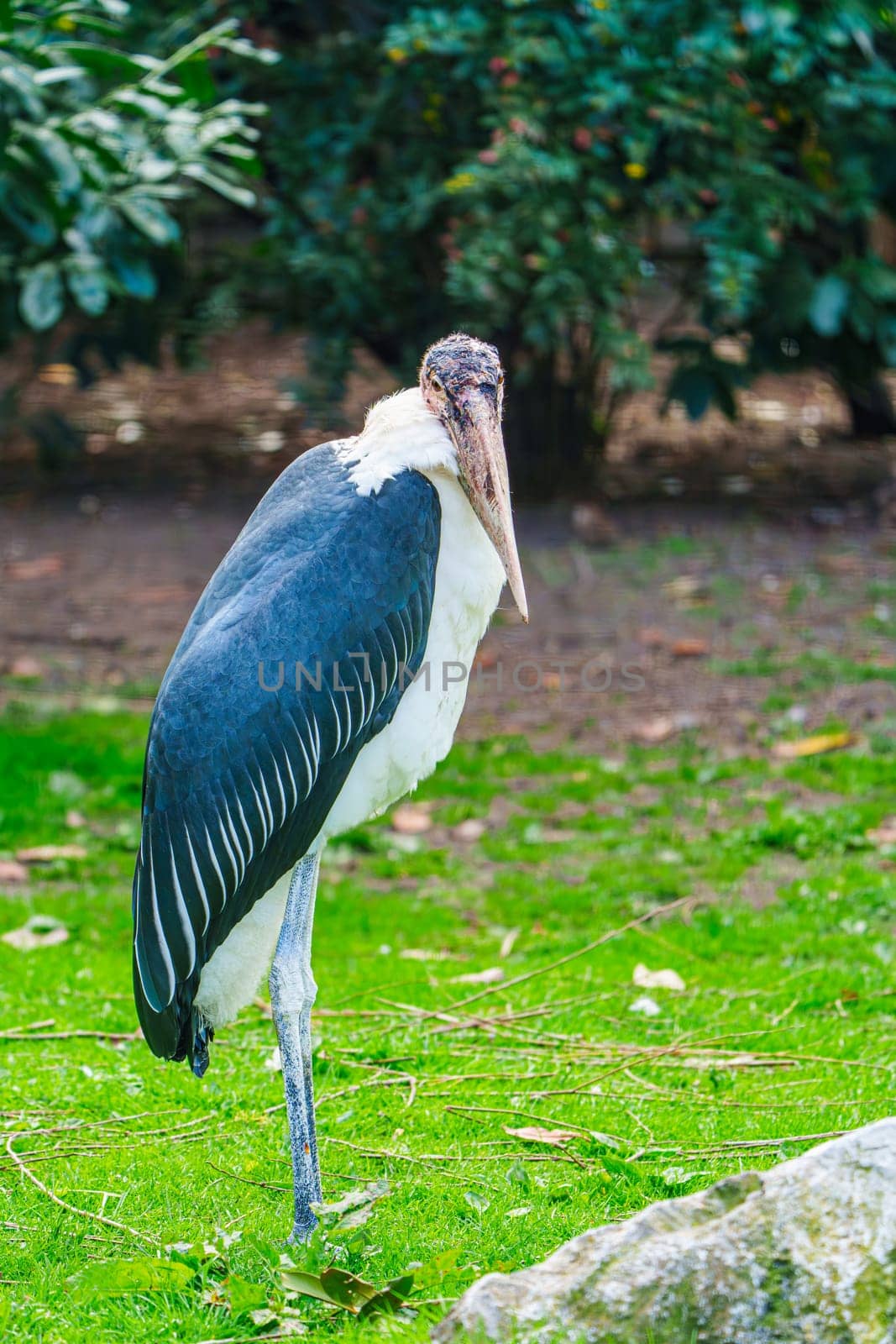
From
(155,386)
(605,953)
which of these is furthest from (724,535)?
(155,386)

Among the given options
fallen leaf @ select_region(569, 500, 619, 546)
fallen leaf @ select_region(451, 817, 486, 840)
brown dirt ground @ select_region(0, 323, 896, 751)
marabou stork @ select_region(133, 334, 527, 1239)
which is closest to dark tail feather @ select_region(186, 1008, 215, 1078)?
marabou stork @ select_region(133, 334, 527, 1239)

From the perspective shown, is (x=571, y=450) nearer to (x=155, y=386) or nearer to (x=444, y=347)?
(x=155, y=386)

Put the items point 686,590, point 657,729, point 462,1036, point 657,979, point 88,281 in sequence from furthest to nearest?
point 686,590, point 657,729, point 88,281, point 657,979, point 462,1036

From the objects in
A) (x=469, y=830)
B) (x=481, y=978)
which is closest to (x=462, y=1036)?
(x=481, y=978)

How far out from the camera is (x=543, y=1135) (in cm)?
347

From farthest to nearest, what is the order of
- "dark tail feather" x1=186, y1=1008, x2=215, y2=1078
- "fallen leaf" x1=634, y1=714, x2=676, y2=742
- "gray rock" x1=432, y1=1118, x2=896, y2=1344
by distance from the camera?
"fallen leaf" x1=634, y1=714, x2=676, y2=742 < "dark tail feather" x1=186, y1=1008, x2=215, y2=1078 < "gray rock" x1=432, y1=1118, x2=896, y2=1344

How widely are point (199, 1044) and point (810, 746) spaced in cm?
333

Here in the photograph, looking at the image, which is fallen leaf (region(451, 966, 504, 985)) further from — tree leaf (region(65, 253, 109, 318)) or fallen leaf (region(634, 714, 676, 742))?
tree leaf (region(65, 253, 109, 318))

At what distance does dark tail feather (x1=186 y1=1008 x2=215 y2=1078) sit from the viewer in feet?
10.4

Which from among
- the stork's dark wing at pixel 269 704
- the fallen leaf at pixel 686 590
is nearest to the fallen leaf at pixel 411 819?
the fallen leaf at pixel 686 590

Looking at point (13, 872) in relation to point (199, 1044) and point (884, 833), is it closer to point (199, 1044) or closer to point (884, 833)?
point (199, 1044)

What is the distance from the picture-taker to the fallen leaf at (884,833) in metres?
5.23

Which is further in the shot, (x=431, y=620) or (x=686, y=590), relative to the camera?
(x=686, y=590)

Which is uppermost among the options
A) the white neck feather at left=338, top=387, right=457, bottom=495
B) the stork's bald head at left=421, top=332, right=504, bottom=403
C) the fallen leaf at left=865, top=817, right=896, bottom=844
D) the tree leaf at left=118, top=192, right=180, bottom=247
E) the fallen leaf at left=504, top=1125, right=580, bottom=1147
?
the stork's bald head at left=421, top=332, right=504, bottom=403
